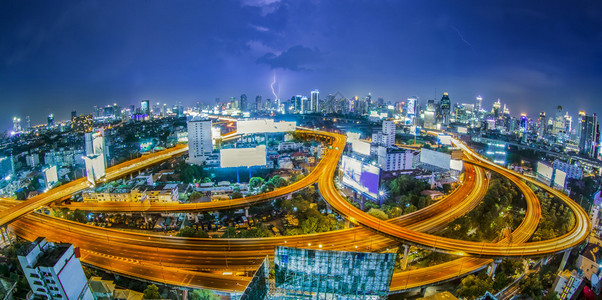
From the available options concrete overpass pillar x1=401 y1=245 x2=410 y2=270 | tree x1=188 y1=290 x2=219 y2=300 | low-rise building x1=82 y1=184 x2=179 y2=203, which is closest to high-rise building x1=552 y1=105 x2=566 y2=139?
concrete overpass pillar x1=401 y1=245 x2=410 y2=270

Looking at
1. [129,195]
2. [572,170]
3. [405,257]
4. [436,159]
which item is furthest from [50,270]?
[572,170]

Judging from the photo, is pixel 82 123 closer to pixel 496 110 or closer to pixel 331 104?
pixel 331 104

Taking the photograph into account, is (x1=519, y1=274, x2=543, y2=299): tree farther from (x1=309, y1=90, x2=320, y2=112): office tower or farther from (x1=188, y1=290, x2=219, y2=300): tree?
(x1=309, y1=90, x2=320, y2=112): office tower

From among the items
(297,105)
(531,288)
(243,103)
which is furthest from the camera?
(243,103)

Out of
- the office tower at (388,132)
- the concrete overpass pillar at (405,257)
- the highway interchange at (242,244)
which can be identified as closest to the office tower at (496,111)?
the office tower at (388,132)

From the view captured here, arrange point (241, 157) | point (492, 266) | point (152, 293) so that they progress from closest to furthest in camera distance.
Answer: point (152, 293) → point (492, 266) → point (241, 157)

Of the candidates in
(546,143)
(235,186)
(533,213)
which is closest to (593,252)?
(533,213)

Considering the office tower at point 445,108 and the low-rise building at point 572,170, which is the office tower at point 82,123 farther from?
the office tower at point 445,108
